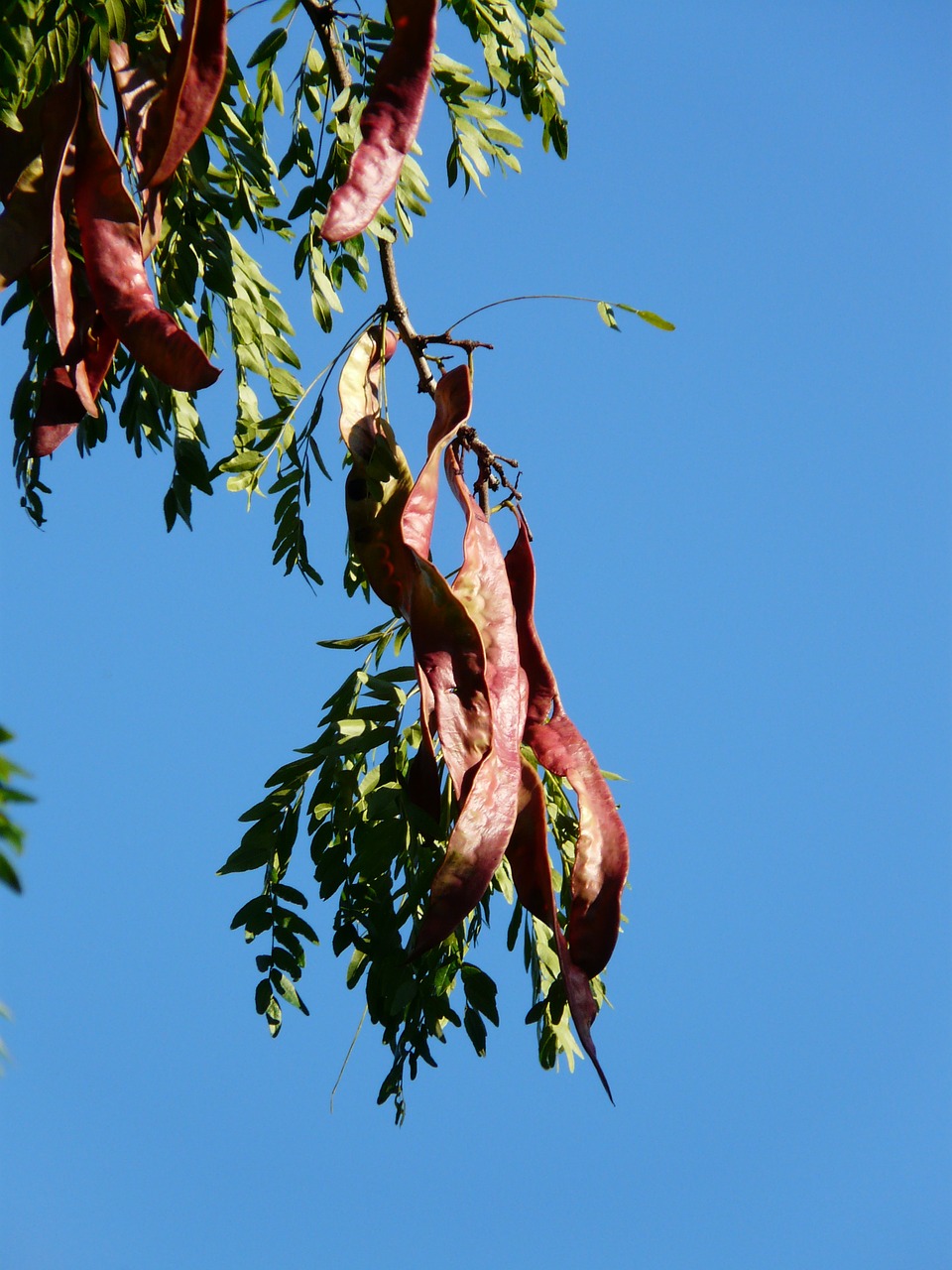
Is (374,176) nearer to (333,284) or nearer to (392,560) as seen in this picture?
(392,560)

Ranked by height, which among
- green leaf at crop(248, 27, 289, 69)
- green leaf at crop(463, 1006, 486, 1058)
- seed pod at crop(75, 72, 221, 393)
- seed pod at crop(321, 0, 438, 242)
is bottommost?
green leaf at crop(463, 1006, 486, 1058)

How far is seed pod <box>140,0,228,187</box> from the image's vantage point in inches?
93.0

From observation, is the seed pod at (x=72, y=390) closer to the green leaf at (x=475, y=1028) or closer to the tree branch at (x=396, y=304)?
the tree branch at (x=396, y=304)

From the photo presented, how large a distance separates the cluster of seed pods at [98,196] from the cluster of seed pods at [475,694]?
48 cm

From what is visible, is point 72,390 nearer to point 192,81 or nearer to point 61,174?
point 61,174

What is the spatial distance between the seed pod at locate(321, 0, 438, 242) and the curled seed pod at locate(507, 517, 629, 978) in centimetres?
69

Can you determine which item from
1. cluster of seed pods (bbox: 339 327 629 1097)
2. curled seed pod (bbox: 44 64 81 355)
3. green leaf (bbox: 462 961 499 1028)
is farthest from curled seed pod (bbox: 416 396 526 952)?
green leaf (bbox: 462 961 499 1028)

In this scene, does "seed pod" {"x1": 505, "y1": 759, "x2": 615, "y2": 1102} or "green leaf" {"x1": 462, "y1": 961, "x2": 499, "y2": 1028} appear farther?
"green leaf" {"x1": 462, "y1": 961, "x2": 499, "y2": 1028}

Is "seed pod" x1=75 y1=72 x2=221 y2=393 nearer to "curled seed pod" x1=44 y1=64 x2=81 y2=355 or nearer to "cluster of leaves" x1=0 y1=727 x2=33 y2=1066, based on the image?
"curled seed pod" x1=44 y1=64 x2=81 y2=355

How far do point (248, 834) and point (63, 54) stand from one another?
1.66 m

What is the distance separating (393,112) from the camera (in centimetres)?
263

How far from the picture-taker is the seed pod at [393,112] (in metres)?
2.52

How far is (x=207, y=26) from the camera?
2.38 metres

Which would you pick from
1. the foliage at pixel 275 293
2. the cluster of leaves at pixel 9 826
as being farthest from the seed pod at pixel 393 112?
the cluster of leaves at pixel 9 826
